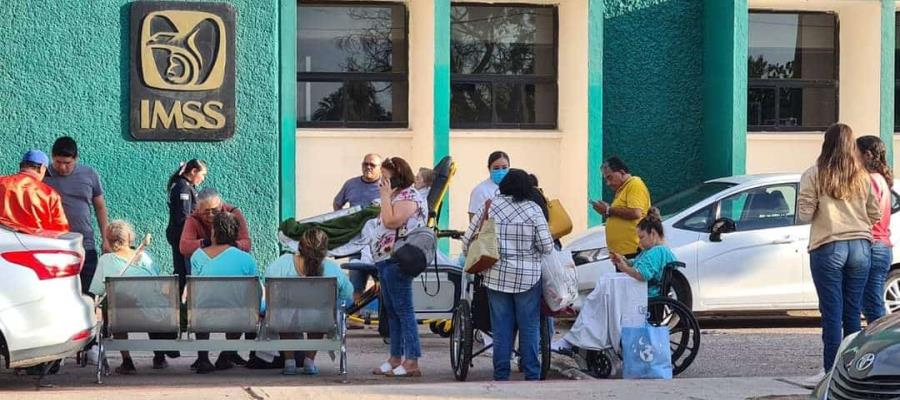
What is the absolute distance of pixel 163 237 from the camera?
52.1ft

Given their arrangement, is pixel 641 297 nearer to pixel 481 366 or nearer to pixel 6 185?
pixel 481 366

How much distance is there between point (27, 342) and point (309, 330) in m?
2.04

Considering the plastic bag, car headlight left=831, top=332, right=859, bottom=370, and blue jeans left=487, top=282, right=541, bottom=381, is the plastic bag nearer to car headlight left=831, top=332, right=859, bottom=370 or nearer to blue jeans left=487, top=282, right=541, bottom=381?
blue jeans left=487, top=282, right=541, bottom=381

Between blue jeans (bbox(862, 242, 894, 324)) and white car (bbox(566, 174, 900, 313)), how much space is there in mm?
3829

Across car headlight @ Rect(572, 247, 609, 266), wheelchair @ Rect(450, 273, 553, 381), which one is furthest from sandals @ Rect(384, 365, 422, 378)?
car headlight @ Rect(572, 247, 609, 266)

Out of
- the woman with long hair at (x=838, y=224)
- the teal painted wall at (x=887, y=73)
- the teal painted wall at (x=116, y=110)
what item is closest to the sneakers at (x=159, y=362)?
the teal painted wall at (x=116, y=110)

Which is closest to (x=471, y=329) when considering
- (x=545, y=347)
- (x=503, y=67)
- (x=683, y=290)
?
(x=545, y=347)

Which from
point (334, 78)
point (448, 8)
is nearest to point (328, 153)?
point (334, 78)

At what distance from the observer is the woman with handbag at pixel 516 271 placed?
1048 cm

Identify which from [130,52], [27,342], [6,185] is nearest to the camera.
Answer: [27,342]

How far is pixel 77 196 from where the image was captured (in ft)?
42.3

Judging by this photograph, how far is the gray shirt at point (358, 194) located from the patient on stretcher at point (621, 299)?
4.05 metres

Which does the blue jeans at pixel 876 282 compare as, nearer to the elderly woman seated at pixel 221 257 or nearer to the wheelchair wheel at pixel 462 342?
the wheelchair wheel at pixel 462 342

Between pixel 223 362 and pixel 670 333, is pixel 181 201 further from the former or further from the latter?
pixel 670 333
